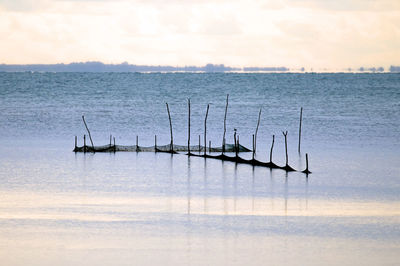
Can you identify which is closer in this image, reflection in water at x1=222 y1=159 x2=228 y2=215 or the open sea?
the open sea

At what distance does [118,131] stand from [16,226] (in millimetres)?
39067

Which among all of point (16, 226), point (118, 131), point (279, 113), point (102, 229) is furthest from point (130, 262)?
point (279, 113)

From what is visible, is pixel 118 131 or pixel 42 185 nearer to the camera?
pixel 42 185

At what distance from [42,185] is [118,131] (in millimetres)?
30304

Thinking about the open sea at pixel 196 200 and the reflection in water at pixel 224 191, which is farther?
the reflection in water at pixel 224 191

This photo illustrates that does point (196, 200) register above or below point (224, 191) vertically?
below

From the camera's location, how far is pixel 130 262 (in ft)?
61.5

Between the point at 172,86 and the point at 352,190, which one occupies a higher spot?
the point at 172,86

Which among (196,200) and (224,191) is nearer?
(196,200)

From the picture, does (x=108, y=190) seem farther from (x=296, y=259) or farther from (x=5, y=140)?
(x=5, y=140)

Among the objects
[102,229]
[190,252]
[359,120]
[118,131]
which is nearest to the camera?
[190,252]

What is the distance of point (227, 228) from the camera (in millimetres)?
23109

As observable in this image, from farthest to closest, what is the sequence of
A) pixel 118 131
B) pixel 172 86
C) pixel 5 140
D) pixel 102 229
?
pixel 172 86 < pixel 118 131 < pixel 5 140 < pixel 102 229

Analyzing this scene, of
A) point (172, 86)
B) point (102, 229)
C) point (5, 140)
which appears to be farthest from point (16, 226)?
point (172, 86)
